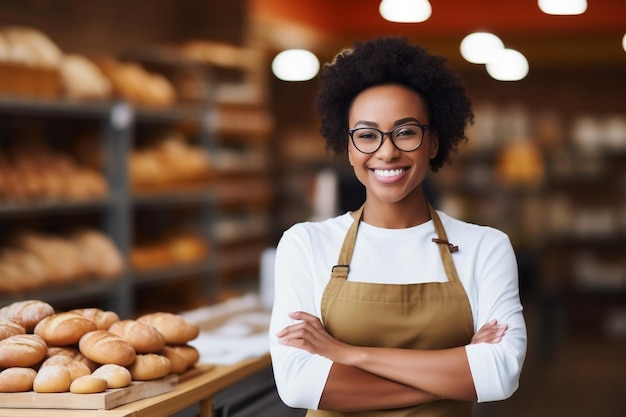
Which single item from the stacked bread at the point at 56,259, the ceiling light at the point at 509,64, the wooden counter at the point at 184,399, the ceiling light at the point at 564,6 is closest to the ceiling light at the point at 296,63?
the ceiling light at the point at 509,64

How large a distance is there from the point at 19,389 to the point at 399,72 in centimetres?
100

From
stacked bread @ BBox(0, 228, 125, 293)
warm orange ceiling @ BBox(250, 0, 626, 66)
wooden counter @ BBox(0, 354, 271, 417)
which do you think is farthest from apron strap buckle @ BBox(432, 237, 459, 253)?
warm orange ceiling @ BBox(250, 0, 626, 66)

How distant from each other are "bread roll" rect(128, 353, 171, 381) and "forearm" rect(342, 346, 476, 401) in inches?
18.7

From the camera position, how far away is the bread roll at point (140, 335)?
2207 millimetres

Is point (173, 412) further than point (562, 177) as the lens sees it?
No

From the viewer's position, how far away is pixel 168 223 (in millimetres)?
6727

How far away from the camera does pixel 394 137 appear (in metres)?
2.01

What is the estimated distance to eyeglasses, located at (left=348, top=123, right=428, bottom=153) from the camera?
6.59ft

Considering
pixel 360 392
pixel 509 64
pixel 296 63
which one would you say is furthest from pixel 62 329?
pixel 509 64

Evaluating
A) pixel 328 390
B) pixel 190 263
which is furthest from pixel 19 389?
pixel 190 263

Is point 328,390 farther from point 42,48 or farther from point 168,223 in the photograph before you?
point 168,223

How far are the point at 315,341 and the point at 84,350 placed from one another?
1.69 ft

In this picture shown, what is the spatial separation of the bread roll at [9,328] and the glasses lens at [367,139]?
0.83m

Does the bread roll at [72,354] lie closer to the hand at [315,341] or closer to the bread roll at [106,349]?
the bread roll at [106,349]
